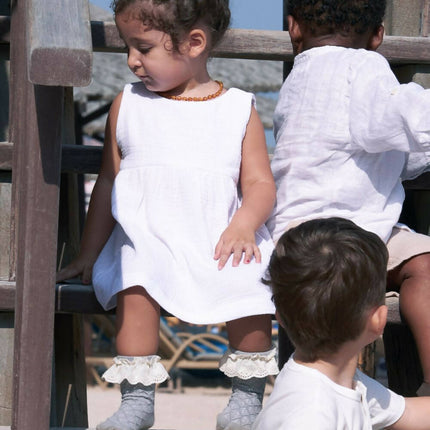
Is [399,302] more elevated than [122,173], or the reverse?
[122,173]

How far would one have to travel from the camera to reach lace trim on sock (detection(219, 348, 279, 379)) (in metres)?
2.55

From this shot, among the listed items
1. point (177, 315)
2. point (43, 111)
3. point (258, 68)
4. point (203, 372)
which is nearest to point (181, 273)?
point (177, 315)

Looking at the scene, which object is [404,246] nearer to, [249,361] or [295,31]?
[249,361]

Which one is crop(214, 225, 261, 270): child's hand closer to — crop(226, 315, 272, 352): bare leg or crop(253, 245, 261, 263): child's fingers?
crop(253, 245, 261, 263): child's fingers

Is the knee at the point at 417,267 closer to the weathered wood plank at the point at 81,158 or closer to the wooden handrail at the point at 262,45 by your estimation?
the wooden handrail at the point at 262,45

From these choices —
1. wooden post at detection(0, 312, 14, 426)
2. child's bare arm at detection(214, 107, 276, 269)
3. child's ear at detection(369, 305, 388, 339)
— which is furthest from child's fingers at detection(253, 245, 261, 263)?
wooden post at detection(0, 312, 14, 426)

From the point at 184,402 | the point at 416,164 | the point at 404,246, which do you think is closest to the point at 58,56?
the point at 404,246

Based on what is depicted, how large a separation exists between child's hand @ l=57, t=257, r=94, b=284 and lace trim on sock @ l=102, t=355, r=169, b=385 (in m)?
0.37

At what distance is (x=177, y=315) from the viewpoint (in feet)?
8.16

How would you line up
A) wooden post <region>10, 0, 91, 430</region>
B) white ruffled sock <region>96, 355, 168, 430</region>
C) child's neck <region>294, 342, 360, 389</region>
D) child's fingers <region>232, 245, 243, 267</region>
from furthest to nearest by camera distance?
child's fingers <region>232, 245, 243, 267</region> → white ruffled sock <region>96, 355, 168, 430</region> → wooden post <region>10, 0, 91, 430</region> → child's neck <region>294, 342, 360, 389</region>

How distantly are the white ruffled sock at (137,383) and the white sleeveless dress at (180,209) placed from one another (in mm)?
158

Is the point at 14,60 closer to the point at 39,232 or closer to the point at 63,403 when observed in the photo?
the point at 39,232

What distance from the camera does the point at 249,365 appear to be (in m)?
2.55

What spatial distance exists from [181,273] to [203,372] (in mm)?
9564
